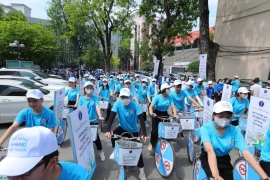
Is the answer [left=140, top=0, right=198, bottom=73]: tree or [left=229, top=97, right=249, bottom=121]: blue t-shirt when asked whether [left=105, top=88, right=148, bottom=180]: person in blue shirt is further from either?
[left=140, top=0, right=198, bottom=73]: tree

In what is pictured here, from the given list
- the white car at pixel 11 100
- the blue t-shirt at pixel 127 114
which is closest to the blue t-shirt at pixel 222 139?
the blue t-shirt at pixel 127 114

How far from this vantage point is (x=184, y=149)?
6426 millimetres

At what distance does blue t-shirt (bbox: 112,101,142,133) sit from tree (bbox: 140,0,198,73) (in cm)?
1809

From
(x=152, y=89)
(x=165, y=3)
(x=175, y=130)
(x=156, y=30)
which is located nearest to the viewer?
(x=175, y=130)

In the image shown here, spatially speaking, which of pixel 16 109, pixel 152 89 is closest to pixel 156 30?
pixel 152 89

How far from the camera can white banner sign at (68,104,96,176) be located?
3396 millimetres

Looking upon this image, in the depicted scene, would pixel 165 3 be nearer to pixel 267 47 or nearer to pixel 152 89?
pixel 267 47

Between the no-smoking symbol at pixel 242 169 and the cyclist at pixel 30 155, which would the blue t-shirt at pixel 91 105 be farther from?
the cyclist at pixel 30 155

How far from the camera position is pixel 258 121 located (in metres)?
4.85

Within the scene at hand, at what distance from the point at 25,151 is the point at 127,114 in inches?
132

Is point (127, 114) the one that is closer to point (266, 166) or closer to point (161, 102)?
point (161, 102)

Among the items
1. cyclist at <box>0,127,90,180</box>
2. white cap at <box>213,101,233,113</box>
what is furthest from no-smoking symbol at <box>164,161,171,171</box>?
cyclist at <box>0,127,90,180</box>

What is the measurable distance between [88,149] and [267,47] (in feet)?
58.5

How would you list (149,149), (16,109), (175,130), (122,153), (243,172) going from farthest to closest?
(16,109) < (149,149) < (175,130) < (243,172) < (122,153)
